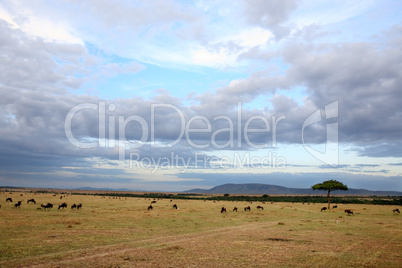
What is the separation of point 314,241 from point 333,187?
4823 centimetres

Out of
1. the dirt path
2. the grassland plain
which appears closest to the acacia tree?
the grassland plain

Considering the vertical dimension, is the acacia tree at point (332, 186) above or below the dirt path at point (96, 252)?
below

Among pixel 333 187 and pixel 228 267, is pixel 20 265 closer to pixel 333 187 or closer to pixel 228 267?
pixel 228 267

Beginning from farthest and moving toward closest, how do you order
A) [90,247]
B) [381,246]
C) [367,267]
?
[381,246], [90,247], [367,267]

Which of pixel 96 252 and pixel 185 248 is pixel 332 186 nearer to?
pixel 185 248

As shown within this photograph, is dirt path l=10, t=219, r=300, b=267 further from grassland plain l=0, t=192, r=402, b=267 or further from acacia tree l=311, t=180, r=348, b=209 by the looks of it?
acacia tree l=311, t=180, r=348, b=209

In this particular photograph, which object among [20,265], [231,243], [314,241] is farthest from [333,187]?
[20,265]

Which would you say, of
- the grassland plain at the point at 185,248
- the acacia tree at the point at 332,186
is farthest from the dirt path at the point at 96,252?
the acacia tree at the point at 332,186

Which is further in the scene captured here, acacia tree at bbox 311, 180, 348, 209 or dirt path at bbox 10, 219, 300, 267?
acacia tree at bbox 311, 180, 348, 209

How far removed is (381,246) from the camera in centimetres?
1956

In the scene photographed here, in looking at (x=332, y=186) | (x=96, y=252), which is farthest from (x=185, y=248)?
(x=332, y=186)

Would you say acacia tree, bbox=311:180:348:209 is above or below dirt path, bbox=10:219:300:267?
below

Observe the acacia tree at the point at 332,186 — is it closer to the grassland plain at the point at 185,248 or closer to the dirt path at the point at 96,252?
the grassland plain at the point at 185,248

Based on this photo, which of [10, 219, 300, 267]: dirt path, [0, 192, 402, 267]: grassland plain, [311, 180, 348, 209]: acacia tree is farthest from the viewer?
[311, 180, 348, 209]: acacia tree
